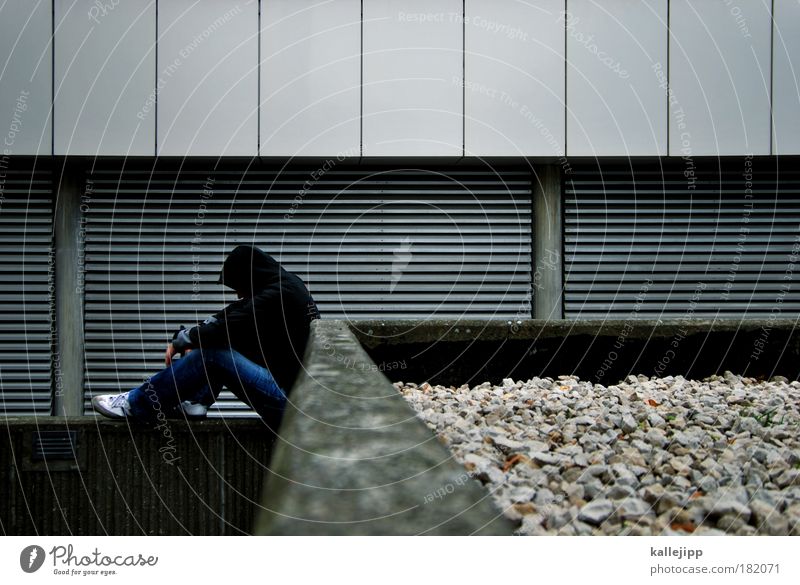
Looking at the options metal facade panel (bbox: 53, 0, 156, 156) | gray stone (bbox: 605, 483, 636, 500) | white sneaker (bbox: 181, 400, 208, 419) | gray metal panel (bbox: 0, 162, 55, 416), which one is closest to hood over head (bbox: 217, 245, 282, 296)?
white sneaker (bbox: 181, 400, 208, 419)

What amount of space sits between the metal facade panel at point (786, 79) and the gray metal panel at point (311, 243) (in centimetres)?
283

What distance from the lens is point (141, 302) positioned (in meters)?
8.49

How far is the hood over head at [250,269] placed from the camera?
4.66 meters

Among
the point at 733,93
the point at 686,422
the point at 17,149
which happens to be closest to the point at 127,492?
the point at 686,422

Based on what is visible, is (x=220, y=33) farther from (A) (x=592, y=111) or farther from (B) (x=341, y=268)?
(A) (x=592, y=111)

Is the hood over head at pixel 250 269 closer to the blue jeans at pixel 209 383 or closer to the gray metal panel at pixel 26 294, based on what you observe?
the blue jeans at pixel 209 383

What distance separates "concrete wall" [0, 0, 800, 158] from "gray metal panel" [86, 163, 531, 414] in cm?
74

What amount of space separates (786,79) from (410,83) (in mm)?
4182

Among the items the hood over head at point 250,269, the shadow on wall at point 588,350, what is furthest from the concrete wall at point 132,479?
the shadow on wall at point 588,350

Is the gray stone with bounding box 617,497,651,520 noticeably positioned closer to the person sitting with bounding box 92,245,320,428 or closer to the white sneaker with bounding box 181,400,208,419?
the person sitting with bounding box 92,245,320,428

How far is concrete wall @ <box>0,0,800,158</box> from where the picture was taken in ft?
25.6

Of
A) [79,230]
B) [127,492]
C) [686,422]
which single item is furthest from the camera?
[79,230]

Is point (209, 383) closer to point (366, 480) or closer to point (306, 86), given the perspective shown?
point (366, 480)

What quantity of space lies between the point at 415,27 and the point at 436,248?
8.23 ft
